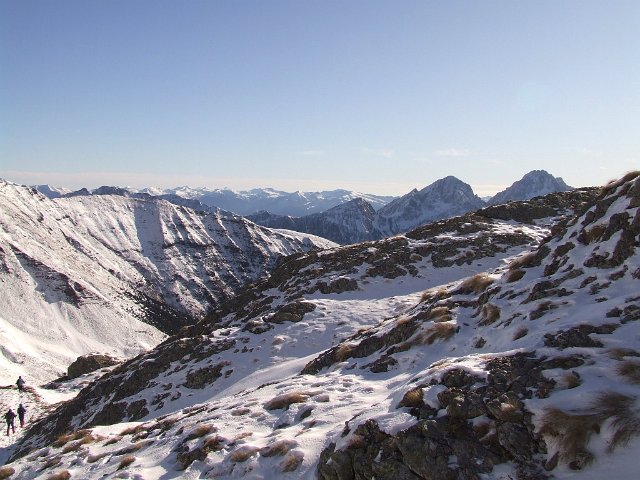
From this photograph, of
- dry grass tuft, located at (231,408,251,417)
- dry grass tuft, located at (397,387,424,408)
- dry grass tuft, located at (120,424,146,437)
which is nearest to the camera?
dry grass tuft, located at (397,387,424,408)

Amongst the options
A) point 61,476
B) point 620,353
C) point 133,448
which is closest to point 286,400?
point 133,448

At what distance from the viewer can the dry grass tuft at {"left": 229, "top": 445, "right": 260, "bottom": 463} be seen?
10.9m

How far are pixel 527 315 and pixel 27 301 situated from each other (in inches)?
6230

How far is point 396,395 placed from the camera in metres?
10.7

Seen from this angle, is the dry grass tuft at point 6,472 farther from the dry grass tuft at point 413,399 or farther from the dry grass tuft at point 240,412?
the dry grass tuft at point 413,399

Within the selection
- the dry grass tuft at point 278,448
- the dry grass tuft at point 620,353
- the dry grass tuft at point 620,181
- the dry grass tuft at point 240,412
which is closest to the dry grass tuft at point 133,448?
the dry grass tuft at point 240,412

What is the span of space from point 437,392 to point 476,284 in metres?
12.9

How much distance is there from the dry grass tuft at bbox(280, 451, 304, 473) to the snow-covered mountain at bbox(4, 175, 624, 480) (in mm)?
26

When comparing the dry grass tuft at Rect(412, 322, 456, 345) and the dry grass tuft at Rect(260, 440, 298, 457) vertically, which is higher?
the dry grass tuft at Rect(412, 322, 456, 345)

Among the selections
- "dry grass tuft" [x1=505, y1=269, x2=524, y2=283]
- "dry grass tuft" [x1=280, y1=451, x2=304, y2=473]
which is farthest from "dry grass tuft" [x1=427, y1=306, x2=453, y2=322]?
"dry grass tuft" [x1=280, y1=451, x2=304, y2=473]

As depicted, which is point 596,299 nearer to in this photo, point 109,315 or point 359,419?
point 359,419

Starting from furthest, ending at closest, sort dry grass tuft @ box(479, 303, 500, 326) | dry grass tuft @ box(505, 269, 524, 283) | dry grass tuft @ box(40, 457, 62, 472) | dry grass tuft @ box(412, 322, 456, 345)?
dry grass tuft @ box(505, 269, 524, 283)
dry grass tuft @ box(412, 322, 456, 345)
dry grass tuft @ box(479, 303, 500, 326)
dry grass tuft @ box(40, 457, 62, 472)

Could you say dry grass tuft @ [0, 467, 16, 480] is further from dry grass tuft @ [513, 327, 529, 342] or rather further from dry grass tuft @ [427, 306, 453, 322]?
dry grass tuft @ [513, 327, 529, 342]

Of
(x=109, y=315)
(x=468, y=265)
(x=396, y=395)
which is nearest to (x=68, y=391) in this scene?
(x=468, y=265)
